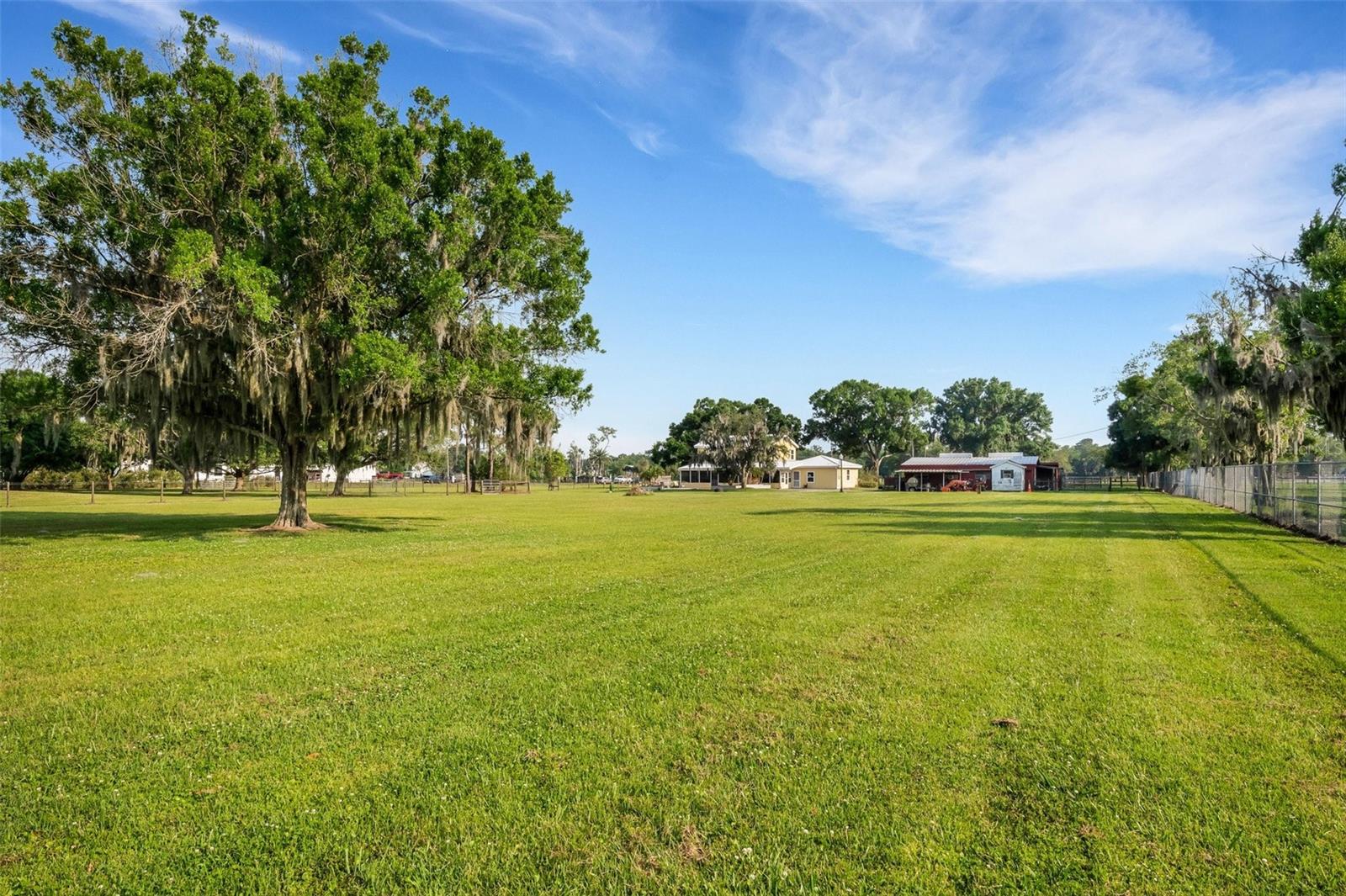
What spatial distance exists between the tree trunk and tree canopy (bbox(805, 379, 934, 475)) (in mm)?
82170

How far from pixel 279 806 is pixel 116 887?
0.72 meters

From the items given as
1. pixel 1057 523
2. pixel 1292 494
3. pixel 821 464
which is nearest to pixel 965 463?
pixel 821 464

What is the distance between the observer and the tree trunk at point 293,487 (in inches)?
748

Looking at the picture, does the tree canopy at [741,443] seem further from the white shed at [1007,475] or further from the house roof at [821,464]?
the white shed at [1007,475]

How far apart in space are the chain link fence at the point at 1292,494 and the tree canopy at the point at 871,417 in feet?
197

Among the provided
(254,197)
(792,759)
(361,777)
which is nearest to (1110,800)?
(792,759)

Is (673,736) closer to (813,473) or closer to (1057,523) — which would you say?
(1057,523)

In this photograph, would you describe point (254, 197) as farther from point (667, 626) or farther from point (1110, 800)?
point (1110, 800)

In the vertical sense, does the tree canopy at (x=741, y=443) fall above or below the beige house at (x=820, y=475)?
above

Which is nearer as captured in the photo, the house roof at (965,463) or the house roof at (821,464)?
the house roof at (965,463)

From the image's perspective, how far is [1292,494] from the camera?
1891cm

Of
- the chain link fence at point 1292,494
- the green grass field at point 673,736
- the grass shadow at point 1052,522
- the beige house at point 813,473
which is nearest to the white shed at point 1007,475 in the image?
the beige house at point 813,473

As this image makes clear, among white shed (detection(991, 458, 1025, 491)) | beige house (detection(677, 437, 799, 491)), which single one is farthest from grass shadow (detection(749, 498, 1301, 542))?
beige house (detection(677, 437, 799, 491))

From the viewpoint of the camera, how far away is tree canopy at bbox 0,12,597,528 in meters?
15.2
